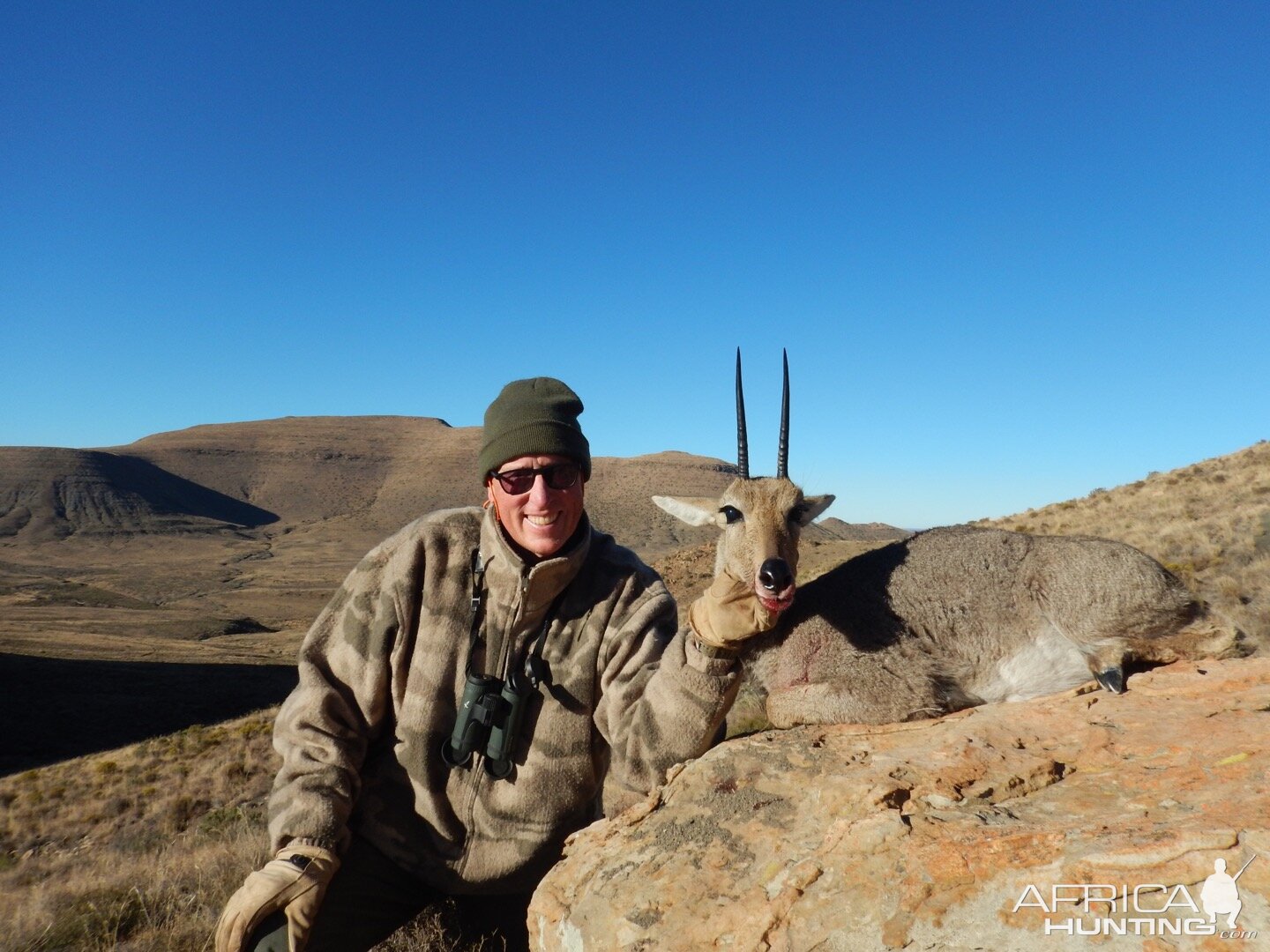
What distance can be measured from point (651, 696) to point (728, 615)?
70 cm

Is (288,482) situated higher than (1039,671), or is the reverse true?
(288,482)

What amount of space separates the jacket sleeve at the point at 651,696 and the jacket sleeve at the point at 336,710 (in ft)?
4.29

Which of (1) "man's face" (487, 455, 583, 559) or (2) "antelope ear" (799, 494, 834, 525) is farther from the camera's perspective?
(2) "antelope ear" (799, 494, 834, 525)

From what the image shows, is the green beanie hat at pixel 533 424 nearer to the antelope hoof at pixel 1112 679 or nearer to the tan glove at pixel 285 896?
the tan glove at pixel 285 896

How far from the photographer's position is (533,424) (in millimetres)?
4535

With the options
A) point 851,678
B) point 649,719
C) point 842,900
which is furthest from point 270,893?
point 851,678

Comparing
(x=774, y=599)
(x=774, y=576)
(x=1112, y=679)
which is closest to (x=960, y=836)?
(x=774, y=599)

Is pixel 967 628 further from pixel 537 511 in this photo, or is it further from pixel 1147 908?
pixel 537 511

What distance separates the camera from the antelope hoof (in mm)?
4266

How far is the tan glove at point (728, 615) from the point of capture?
3.66 metres

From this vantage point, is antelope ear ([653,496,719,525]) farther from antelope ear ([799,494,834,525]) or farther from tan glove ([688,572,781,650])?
tan glove ([688,572,781,650])

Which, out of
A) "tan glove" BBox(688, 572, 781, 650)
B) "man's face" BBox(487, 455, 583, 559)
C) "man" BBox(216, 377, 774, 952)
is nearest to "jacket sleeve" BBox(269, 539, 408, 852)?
"man" BBox(216, 377, 774, 952)

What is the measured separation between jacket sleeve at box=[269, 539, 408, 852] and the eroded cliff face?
1.35 meters

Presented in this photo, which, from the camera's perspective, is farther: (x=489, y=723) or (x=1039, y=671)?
(x=1039, y=671)
